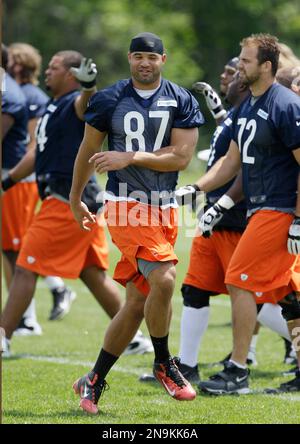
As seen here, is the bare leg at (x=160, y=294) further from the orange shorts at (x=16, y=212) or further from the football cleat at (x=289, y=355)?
the orange shorts at (x=16, y=212)

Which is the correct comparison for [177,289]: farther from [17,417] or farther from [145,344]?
[17,417]

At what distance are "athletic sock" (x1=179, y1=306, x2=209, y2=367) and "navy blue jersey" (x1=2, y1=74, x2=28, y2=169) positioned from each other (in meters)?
2.66

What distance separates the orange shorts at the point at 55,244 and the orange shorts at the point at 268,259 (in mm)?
1870

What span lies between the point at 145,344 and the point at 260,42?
2.85 metres

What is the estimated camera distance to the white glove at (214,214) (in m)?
6.55

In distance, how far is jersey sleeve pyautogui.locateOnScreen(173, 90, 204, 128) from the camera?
19.0 ft

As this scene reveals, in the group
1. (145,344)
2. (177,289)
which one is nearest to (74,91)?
(145,344)

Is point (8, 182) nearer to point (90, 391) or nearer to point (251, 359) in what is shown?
point (251, 359)

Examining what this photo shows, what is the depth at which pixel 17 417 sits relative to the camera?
5.59 metres

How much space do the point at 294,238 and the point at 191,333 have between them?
4.15ft

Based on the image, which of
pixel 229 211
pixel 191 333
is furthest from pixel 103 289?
pixel 229 211

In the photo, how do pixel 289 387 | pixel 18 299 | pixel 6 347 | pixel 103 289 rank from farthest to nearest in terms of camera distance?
pixel 103 289 < pixel 6 347 < pixel 18 299 < pixel 289 387

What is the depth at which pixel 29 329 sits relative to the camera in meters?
9.34

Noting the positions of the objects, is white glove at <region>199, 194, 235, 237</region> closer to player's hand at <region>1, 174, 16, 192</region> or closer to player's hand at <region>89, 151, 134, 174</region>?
player's hand at <region>89, 151, 134, 174</region>
